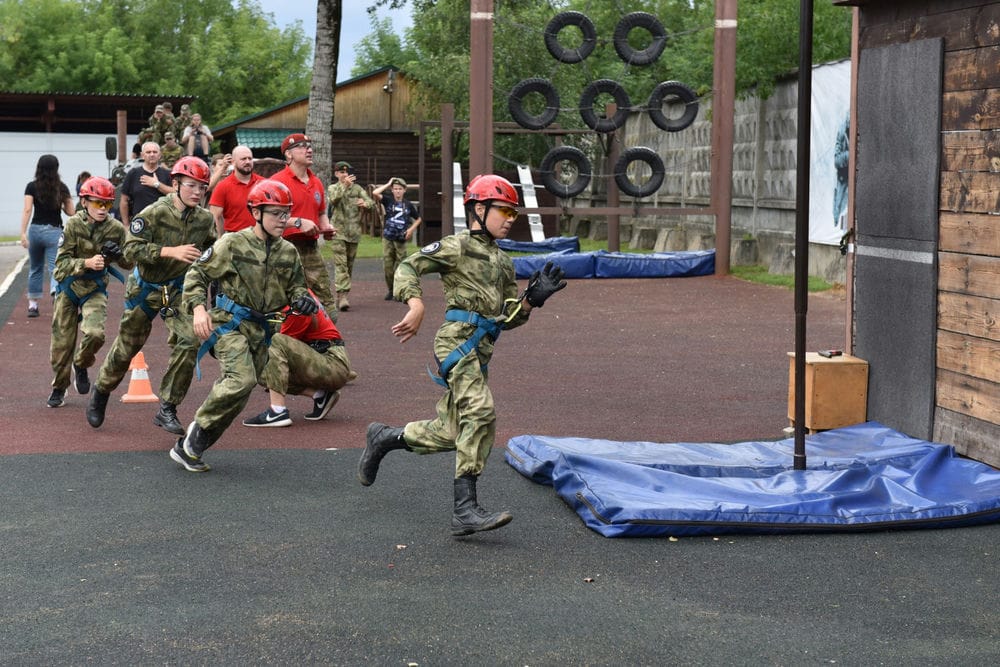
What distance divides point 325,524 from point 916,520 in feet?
9.50

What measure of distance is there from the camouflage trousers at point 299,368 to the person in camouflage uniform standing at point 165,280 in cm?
64

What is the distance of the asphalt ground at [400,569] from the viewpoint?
17.6 feet

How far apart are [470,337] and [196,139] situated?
18685 millimetres

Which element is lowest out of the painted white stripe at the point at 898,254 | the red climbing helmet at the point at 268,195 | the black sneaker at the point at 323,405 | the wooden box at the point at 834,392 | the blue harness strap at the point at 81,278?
the black sneaker at the point at 323,405

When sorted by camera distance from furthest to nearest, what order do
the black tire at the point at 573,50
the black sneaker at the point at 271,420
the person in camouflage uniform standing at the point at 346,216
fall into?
the black tire at the point at 573,50 < the person in camouflage uniform standing at the point at 346,216 < the black sneaker at the point at 271,420

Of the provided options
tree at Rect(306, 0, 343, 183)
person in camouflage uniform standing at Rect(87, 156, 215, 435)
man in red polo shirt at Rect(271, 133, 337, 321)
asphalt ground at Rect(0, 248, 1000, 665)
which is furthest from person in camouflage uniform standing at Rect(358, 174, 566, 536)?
tree at Rect(306, 0, 343, 183)

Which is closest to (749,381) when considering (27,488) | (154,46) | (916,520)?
(916,520)

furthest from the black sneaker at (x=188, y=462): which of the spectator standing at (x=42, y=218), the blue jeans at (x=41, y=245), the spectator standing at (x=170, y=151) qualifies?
the spectator standing at (x=170, y=151)

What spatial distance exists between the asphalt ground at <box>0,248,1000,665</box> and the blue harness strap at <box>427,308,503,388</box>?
2.55 feet

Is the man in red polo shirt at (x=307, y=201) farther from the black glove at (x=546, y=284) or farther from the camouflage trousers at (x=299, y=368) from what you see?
the black glove at (x=546, y=284)

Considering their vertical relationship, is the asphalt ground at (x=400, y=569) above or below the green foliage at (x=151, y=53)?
below

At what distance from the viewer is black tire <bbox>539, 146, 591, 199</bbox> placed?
24203 millimetres

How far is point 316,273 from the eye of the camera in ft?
39.7

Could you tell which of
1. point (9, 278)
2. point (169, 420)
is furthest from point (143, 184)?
point (9, 278)
